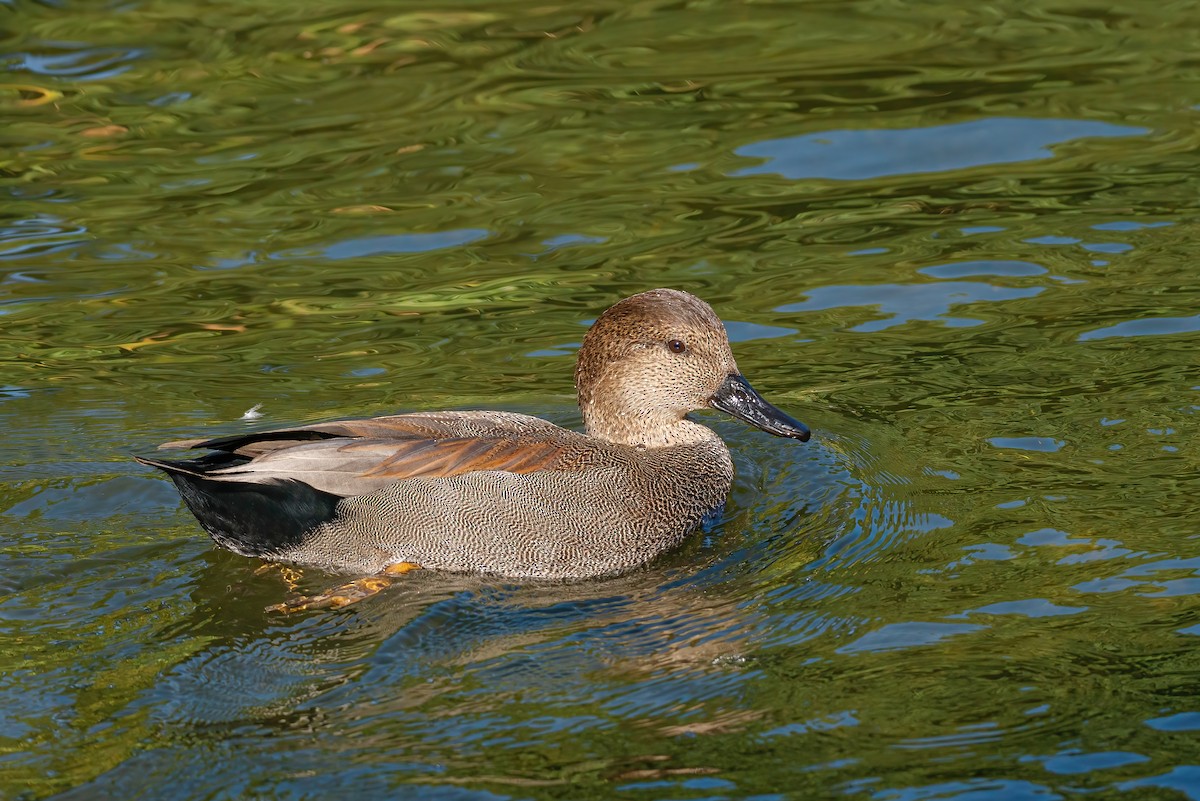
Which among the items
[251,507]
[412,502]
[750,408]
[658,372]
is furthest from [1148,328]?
[251,507]

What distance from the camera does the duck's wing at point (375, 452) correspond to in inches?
247

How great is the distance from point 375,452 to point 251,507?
522 mm

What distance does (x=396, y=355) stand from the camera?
28.4 feet

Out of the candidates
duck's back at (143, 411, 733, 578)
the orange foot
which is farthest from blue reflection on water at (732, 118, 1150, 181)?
the orange foot

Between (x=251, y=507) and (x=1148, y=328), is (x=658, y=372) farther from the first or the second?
(x=1148, y=328)

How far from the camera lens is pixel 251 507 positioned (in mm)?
6309

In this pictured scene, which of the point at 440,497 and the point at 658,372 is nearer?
the point at 440,497

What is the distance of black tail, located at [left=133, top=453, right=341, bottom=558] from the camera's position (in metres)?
6.25

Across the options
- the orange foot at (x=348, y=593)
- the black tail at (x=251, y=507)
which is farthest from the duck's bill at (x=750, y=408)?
the black tail at (x=251, y=507)

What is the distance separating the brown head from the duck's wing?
20.5 inches

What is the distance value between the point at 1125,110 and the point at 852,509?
546 cm

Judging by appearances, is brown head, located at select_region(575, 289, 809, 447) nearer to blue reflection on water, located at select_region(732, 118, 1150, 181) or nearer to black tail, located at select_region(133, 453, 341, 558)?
black tail, located at select_region(133, 453, 341, 558)

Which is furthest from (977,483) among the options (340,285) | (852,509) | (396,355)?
(340,285)

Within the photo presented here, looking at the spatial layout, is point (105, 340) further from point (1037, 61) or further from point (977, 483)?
point (1037, 61)
